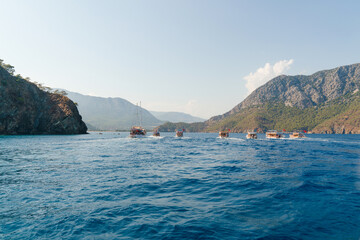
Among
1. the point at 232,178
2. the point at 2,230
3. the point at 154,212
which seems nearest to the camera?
the point at 2,230

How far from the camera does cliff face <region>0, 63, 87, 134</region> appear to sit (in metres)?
99.8

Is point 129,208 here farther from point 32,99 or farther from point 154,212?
point 32,99

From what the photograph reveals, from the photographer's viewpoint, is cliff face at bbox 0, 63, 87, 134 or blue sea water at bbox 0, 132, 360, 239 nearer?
blue sea water at bbox 0, 132, 360, 239

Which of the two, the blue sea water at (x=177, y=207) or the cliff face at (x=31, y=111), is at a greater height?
the cliff face at (x=31, y=111)

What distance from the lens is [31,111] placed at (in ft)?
367

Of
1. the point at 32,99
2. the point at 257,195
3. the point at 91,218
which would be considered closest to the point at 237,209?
the point at 257,195

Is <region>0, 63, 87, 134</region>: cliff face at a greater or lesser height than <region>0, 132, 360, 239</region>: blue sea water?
greater

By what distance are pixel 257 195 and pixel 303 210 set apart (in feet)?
8.93

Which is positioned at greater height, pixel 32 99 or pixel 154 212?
pixel 32 99

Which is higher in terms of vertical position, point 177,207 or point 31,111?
point 31,111

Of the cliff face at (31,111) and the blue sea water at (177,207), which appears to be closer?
the blue sea water at (177,207)

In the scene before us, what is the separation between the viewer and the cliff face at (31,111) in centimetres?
9984

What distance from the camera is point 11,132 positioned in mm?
100875

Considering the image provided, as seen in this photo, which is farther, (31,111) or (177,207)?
(31,111)
